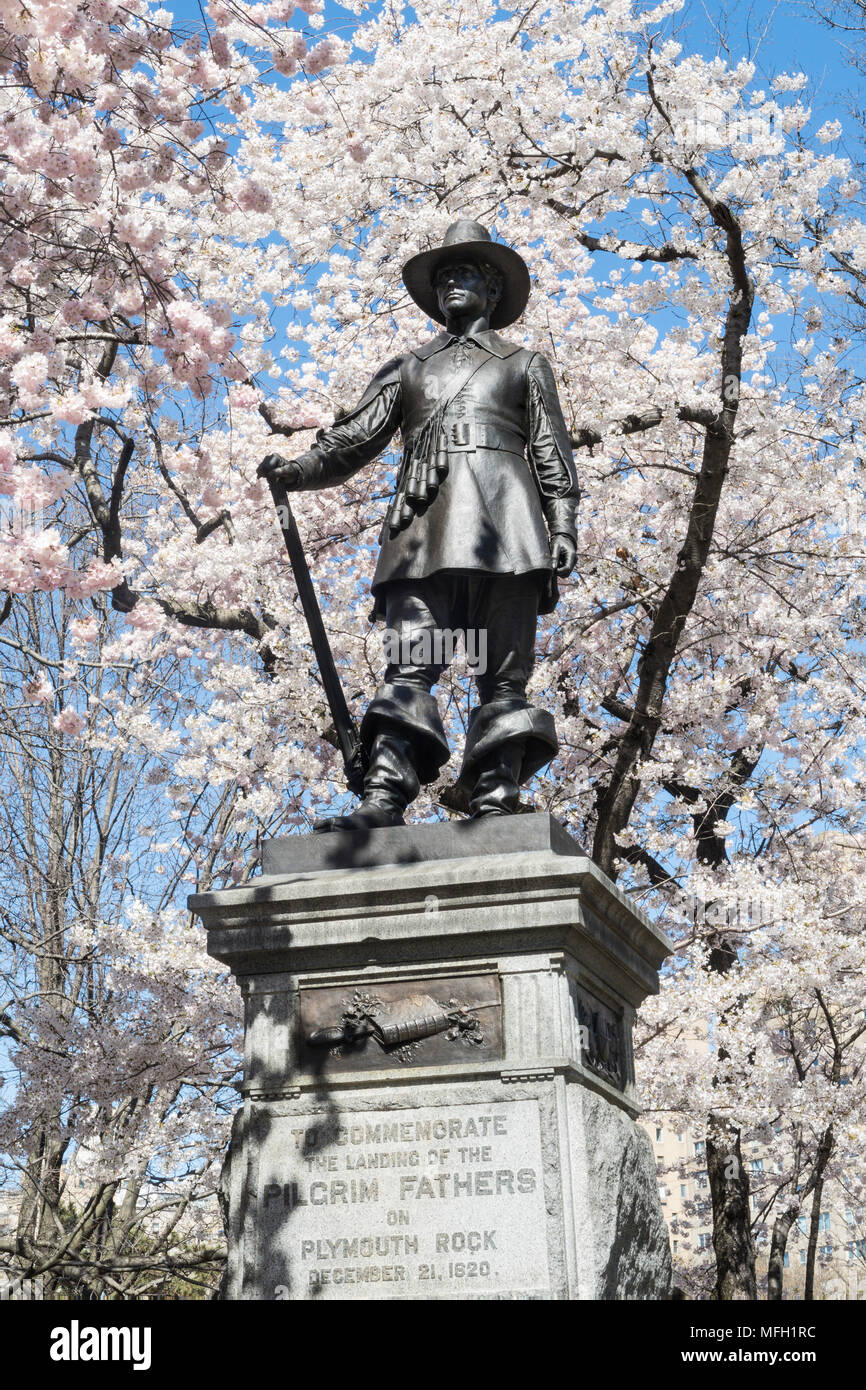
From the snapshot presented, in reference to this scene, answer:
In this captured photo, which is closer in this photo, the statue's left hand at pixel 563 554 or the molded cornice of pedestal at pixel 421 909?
the molded cornice of pedestal at pixel 421 909

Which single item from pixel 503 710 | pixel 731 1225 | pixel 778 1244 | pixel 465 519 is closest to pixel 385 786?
pixel 503 710

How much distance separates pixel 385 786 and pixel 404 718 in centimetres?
25

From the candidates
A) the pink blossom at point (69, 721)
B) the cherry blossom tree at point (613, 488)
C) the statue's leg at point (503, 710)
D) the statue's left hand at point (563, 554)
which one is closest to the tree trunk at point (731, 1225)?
the cherry blossom tree at point (613, 488)

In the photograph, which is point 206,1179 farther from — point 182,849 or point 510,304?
point 510,304

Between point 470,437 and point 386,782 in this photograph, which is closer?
point 386,782

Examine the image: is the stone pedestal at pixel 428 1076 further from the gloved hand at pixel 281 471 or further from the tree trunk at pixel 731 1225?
the tree trunk at pixel 731 1225

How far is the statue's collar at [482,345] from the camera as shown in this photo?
567cm

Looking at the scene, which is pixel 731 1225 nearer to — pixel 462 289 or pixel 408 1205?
pixel 408 1205

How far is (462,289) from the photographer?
224 inches

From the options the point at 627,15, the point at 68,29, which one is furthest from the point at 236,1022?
the point at 627,15

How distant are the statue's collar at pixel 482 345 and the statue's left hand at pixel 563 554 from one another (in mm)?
856

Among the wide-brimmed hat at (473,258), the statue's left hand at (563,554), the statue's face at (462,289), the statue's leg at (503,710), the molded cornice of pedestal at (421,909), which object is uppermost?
the wide-brimmed hat at (473,258)

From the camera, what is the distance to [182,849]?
1633 centimetres
